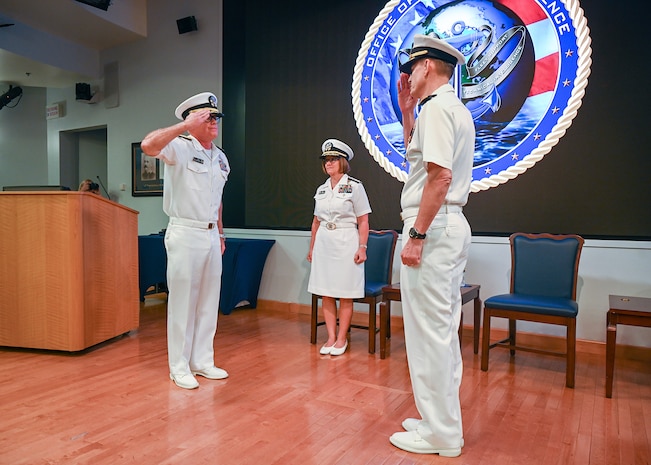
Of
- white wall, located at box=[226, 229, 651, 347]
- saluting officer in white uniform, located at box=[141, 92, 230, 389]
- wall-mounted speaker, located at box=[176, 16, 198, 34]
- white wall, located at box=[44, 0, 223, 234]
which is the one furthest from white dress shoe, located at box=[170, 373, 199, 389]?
wall-mounted speaker, located at box=[176, 16, 198, 34]

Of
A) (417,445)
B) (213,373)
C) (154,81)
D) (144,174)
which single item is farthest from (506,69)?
(144,174)

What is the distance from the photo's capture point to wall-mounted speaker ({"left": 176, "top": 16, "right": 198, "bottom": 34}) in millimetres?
5598

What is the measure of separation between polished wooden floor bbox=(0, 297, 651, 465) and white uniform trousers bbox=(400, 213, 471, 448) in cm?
18

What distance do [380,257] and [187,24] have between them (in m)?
3.81

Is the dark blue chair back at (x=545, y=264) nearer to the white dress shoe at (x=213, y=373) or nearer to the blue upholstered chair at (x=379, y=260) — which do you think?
the blue upholstered chair at (x=379, y=260)

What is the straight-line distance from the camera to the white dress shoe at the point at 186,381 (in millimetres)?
2607

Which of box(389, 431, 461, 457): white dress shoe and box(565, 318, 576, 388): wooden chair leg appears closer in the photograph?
box(389, 431, 461, 457): white dress shoe

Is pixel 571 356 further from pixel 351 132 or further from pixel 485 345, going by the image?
pixel 351 132

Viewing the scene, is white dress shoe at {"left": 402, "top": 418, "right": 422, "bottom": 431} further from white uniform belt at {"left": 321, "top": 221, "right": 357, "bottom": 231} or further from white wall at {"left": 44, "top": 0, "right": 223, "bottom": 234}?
white wall at {"left": 44, "top": 0, "right": 223, "bottom": 234}

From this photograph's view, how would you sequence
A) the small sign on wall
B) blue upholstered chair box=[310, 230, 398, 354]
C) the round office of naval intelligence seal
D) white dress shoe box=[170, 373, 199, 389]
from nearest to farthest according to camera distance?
white dress shoe box=[170, 373, 199, 389]
the round office of naval intelligence seal
blue upholstered chair box=[310, 230, 398, 354]
the small sign on wall

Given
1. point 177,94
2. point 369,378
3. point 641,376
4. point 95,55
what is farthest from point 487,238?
point 95,55

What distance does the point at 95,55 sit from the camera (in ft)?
22.3

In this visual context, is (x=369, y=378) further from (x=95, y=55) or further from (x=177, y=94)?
(x=95, y=55)

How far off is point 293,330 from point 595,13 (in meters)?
3.39
